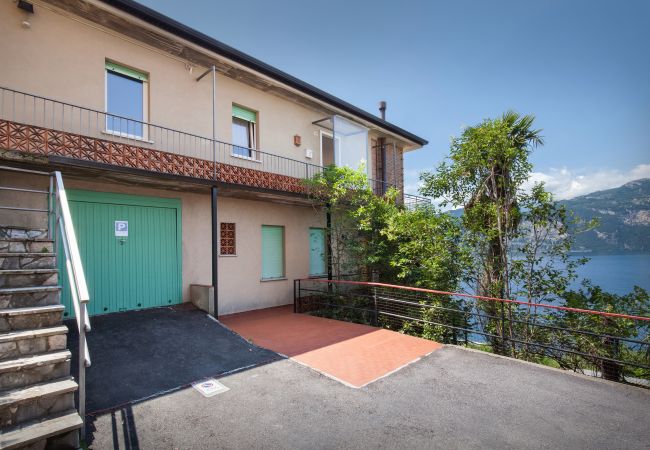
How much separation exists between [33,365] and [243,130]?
316 inches

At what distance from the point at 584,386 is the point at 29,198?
29.5 feet

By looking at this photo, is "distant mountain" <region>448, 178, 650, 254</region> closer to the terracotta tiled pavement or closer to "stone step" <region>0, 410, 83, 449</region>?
the terracotta tiled pavement

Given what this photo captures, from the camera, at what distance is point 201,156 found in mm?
8289

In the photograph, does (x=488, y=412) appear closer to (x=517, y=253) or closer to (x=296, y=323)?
(x=517, y=253)

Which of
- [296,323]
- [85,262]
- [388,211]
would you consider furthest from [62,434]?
[388,211]

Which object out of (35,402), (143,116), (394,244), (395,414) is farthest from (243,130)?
(395,414)

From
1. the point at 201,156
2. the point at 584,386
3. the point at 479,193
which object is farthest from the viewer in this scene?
the point at 201,156

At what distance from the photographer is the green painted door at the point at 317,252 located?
1121 cm

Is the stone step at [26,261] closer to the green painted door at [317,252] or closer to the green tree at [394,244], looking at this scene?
the green tree at [394,244]

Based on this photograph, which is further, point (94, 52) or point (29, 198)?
point (94, 52)

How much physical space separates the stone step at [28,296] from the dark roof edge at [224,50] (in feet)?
19.0

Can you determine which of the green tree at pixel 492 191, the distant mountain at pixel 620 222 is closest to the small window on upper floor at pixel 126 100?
the green tree at pixel 492 191

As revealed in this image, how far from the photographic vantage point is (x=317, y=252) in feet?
37.5

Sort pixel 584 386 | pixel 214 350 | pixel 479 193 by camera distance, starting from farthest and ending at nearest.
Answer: pixel 479 193, pixel 214 350, pixel 584 386
